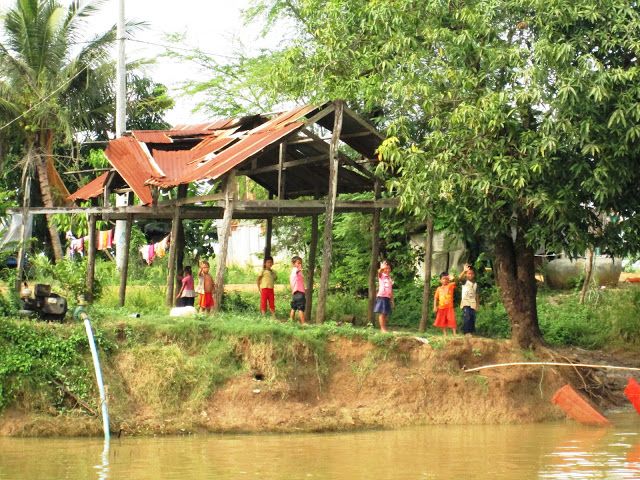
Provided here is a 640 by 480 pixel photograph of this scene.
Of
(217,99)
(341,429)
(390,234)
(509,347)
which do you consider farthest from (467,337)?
(217,99)

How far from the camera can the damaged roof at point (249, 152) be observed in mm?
17000

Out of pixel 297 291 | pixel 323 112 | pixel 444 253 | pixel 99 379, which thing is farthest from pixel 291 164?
pixel 444 253

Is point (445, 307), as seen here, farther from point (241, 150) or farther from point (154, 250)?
point (154, 250)

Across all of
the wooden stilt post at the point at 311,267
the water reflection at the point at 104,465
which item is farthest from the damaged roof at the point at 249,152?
the water reflection at the point at 104,465

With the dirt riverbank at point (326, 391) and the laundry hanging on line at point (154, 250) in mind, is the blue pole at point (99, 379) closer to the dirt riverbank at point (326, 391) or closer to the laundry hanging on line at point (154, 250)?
the dirt riverbank at point (326, 391)

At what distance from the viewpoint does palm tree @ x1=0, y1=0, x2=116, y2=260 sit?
25.7 metres

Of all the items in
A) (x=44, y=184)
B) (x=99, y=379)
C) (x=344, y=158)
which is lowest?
(x=99, y=379)

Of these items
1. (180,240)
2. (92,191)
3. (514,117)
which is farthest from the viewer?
(92,191)

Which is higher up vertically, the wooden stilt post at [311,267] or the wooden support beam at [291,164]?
the wooden support beam at [291,164]

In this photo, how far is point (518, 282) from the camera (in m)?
17.7

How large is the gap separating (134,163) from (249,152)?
3.17 metres

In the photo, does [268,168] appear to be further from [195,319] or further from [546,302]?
[546,302]

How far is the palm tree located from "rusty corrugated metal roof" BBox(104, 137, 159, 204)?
6.25 meters

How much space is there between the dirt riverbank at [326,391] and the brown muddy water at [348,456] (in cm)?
29
